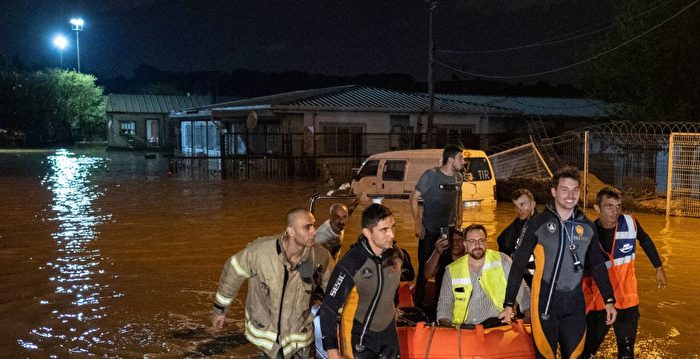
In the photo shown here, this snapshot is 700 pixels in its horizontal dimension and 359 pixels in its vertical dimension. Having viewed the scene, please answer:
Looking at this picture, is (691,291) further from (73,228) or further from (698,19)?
(698,19)

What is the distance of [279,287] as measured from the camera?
Result: 472cm

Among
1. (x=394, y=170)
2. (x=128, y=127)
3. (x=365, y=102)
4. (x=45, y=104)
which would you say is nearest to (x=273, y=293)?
(x=394, y=170)

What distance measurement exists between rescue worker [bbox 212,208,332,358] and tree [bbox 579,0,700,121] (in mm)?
20715

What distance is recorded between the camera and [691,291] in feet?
31.8

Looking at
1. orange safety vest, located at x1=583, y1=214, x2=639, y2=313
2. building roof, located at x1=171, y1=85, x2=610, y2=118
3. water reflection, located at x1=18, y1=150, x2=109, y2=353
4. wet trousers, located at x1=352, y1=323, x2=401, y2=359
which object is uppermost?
building roof, located at x1=171, y1=85, x2=610, y2=118

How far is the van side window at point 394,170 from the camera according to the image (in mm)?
17266

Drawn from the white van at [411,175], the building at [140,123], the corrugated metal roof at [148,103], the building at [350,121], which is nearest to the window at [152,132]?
the building at [140,123]

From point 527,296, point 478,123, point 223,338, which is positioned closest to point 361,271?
Result: point 527,296

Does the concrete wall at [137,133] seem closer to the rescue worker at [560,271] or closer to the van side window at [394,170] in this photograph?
the van side window at [394,170]

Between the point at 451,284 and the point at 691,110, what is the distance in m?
20.1

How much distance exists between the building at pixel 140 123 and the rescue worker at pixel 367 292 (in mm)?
62901

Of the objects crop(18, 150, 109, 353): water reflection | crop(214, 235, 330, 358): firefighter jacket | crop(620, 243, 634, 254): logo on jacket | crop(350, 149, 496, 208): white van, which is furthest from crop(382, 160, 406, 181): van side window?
crop(214, 235, 330, 358): firefighter jacket

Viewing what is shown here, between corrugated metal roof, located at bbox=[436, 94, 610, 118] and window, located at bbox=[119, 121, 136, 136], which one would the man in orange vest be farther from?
window, located at bbox=[119, 121, 136, 136]

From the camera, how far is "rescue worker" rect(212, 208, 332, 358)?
15.5 feet
